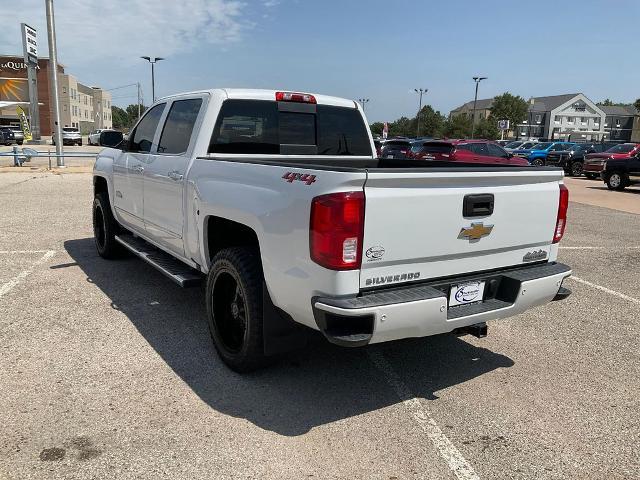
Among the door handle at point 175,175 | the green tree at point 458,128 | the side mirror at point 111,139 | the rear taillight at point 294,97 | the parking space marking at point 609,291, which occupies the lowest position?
the parking space marking at point 609,291

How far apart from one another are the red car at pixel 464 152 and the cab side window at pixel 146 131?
13.0m

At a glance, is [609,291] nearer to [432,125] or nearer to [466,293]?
[466,293]

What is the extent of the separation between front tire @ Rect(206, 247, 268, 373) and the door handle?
0.88 meters

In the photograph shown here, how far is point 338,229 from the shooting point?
9.13ft

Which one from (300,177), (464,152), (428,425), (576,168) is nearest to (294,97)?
(300,177)

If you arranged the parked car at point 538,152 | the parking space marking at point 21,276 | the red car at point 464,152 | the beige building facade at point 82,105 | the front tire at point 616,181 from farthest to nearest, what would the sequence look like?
the beige building facade at point 82,105
the parked car at point 538,152
the front tire at point 616,181
the red car at point 464,152
the parking space marking at point 21,276

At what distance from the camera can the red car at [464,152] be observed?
17.8 m

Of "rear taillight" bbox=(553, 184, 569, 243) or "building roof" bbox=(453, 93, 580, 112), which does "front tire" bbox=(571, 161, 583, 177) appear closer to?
"rear taillight" bbox=(553, 184, 569, 243)

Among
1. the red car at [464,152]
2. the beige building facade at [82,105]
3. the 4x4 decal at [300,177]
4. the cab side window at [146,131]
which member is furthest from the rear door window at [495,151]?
the beige building facade at [82,105]

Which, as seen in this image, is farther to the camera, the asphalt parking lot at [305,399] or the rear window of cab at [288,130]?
the rear window of cab at [288,130]

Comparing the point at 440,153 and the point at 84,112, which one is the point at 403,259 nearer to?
the point at 440,153

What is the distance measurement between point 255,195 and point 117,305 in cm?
258

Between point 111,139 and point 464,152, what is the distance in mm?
14310

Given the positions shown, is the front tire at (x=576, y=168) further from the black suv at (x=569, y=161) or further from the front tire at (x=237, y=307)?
the front tire at (x=237, y=307)
